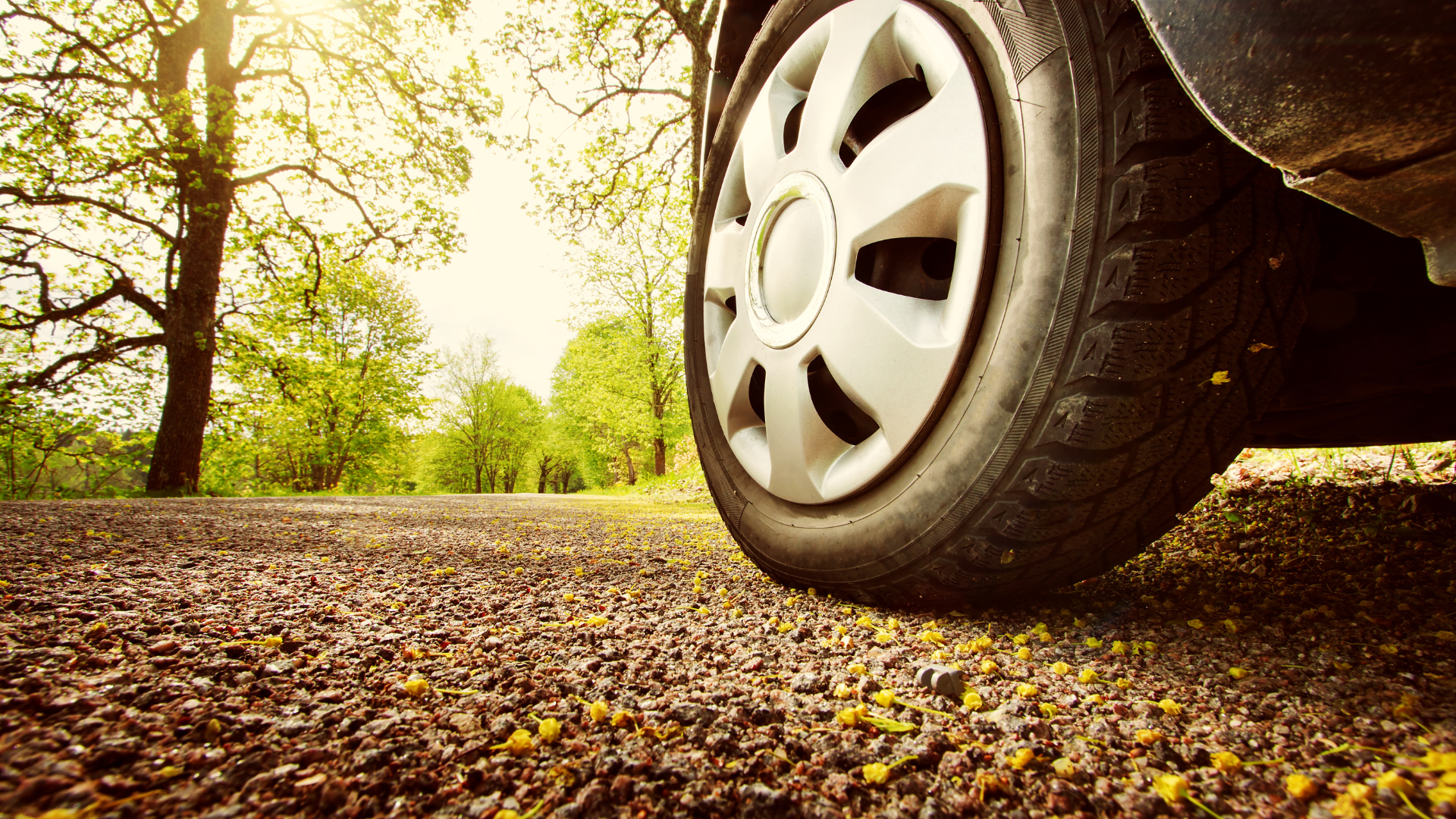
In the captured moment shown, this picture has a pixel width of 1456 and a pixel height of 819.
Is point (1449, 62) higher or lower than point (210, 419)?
lower

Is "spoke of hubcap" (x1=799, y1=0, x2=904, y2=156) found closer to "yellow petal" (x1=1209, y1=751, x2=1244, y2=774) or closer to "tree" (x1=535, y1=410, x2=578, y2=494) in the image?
"yellow petal" (x1=1209, y1=751, x2=1244, y2=774)

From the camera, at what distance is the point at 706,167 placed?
2.25m

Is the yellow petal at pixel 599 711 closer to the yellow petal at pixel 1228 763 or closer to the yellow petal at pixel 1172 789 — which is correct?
the yellow petal at pixel 1172 789

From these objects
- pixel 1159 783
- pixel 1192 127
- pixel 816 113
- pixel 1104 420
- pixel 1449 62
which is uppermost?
pixel 816 113

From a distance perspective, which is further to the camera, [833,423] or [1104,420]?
[833,423]

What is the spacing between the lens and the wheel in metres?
0.97

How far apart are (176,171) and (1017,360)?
37.9ft

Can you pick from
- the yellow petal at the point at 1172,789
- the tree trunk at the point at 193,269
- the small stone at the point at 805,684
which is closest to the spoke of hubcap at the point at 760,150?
the small stone at the point at 805,684

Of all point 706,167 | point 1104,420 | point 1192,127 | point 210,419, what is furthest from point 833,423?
point 210,419

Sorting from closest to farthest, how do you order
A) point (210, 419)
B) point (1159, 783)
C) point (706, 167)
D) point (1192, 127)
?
point (1159, 783), point (1192, 127), point (706, 167), point (210, 419)

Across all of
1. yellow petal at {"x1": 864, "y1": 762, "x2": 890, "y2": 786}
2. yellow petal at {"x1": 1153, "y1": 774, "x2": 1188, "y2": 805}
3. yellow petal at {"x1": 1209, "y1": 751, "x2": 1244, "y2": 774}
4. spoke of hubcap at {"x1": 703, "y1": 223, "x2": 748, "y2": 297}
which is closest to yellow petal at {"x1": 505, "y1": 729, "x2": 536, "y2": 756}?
yellow petal at {"x1": 864, "y1": 762, "x2": 890, "y2": 786}

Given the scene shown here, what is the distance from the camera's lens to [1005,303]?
44.3 inches

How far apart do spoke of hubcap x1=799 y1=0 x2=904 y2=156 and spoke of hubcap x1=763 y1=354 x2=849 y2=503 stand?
669 millimetres

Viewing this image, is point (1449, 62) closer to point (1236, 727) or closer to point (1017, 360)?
point (1017, 360)
